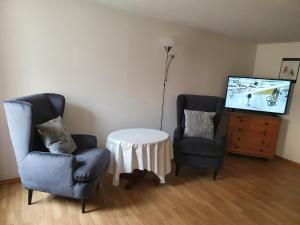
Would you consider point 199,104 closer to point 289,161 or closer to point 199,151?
point 199,151

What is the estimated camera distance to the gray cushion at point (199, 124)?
3.35m

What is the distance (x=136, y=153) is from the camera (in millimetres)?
2615

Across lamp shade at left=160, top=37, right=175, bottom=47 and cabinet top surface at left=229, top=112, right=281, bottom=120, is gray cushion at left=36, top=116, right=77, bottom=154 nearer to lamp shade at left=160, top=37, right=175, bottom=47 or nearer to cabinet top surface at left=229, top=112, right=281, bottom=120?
lamp shade at left=160, top=37, right=175, bottom=47

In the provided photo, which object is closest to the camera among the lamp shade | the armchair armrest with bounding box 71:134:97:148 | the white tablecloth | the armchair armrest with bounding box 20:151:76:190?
the armchair armrest with bounding box 20:151:76:190

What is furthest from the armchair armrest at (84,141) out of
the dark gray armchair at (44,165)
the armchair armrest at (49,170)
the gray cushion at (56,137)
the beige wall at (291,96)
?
the beige wall at (291,96)

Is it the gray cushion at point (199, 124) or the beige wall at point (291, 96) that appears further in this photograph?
the beige wall at point (291, 96)

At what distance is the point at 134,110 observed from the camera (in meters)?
3.46

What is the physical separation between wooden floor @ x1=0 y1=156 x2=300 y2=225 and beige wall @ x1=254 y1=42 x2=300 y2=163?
2.74 ft

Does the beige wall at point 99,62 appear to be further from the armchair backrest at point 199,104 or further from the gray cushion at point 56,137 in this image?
the gray cushion at point 56,137

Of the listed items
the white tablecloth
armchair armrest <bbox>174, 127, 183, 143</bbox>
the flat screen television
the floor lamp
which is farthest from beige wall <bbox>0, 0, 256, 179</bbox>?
the white tablecloth

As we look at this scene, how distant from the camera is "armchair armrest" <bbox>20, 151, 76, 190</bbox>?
7.03 ft

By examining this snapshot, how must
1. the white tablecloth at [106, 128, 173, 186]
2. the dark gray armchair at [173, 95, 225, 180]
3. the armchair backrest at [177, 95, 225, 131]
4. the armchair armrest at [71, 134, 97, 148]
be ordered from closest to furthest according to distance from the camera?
the white tablecloth at [106, 128, 173, 186] → the armchair armrest at [71, 134, 97, 148] → the dark gray armchair at [173, 95, 225, 180] → the armchair backrest at [177, 95, 225, 131]

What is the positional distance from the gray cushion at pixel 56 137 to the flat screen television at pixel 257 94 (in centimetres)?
289

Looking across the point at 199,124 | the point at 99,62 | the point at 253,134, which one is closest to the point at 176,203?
the point at 199,124
